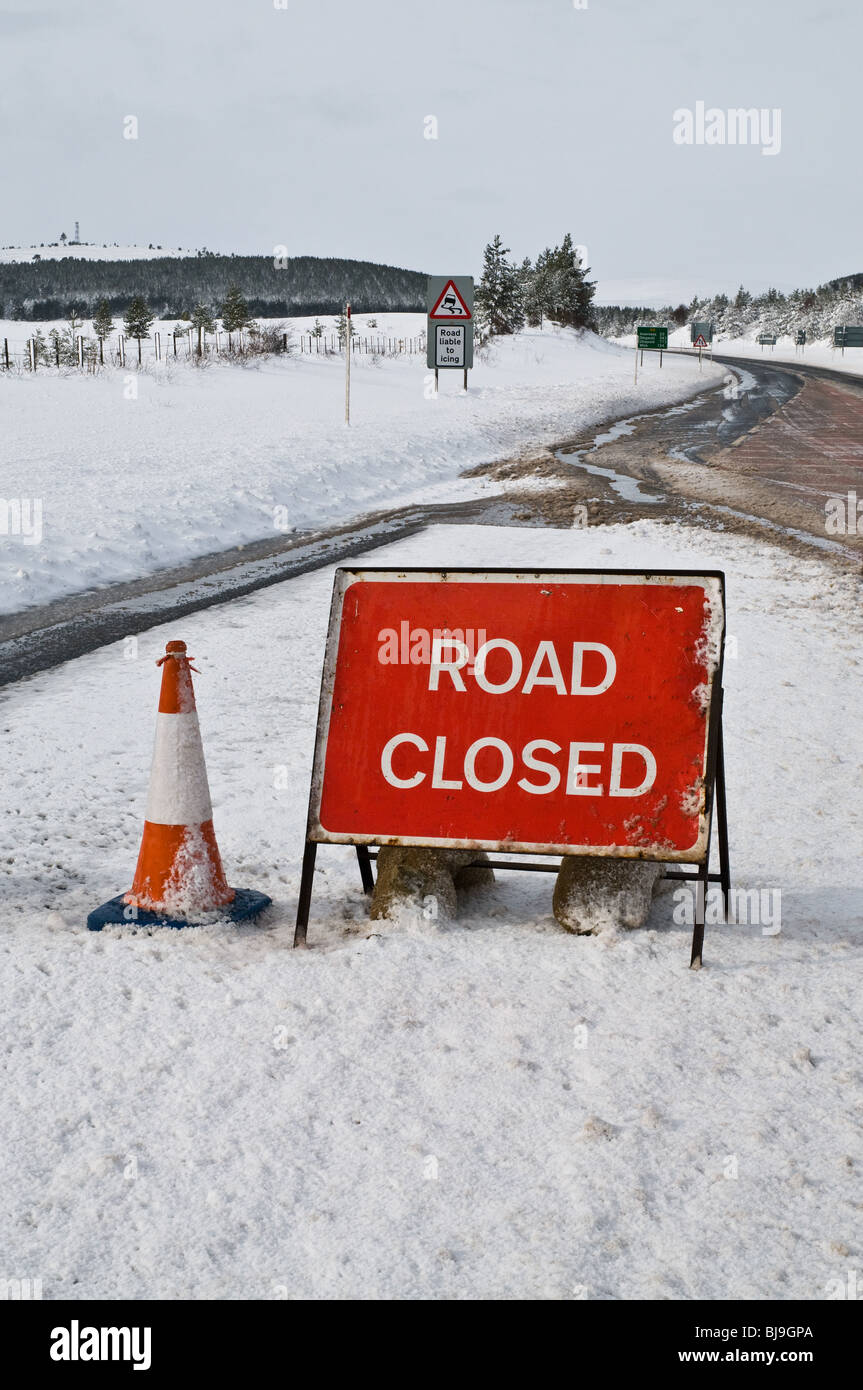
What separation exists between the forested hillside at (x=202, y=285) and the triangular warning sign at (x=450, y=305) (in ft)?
392

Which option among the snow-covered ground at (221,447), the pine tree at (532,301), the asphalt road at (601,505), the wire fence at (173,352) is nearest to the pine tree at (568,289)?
the pine tree at (532,301)

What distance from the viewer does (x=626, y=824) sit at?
3650 mm

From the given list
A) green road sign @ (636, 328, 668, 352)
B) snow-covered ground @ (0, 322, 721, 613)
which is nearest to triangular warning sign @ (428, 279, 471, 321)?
snow-covered ground @ (0, 322, 721, 613)

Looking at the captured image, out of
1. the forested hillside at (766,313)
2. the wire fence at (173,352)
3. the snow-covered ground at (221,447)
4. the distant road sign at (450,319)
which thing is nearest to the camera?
the snow-covered ground at (221,447)

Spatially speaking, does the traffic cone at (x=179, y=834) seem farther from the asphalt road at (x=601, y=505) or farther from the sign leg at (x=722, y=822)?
the asphalt road at (x=601, y=505)

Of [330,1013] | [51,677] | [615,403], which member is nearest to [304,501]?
[51,677]

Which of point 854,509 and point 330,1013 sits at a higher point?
point 854,509

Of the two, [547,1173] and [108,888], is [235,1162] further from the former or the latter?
[108,888]

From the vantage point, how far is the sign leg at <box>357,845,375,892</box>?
4090 millimetres

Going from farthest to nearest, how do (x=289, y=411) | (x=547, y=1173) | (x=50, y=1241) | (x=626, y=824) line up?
(x=289, y=411), (x=626, y=824), (x=547, y=1173), (x=50, y=1241)

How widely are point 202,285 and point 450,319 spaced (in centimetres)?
14056

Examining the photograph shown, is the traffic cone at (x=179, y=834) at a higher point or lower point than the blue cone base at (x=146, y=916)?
higher

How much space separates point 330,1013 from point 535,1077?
25.2 inches

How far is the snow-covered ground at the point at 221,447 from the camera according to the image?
1092 centimetres
